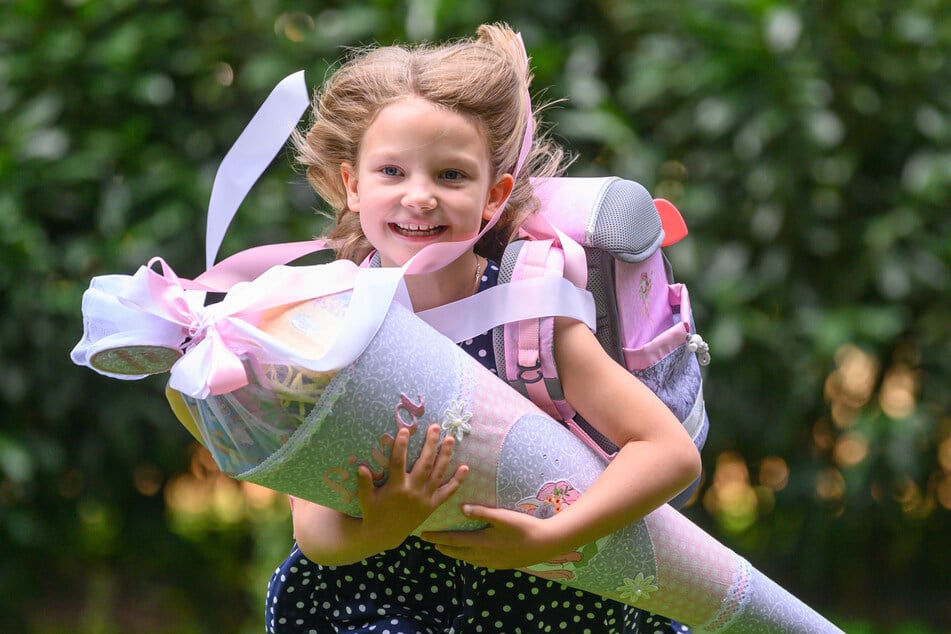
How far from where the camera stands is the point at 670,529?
2000 mm

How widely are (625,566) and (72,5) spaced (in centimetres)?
292

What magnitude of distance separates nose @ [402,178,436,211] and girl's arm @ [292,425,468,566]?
322mm

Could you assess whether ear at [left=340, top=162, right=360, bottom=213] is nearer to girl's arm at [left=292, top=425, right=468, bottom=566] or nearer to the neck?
the neck

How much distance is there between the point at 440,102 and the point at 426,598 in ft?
2.48

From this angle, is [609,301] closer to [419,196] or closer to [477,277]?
[477,277]

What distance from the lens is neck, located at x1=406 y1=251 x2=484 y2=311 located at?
78.0 inches

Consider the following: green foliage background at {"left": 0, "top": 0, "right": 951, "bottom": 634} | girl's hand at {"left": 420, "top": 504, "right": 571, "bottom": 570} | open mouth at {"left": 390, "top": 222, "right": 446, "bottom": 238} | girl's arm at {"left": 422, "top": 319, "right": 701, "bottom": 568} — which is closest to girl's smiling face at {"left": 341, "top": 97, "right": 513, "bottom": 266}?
open mouth at {"left": 390, "top": 222, "right": 446, "bottom": 238}

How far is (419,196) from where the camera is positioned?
1.86 m

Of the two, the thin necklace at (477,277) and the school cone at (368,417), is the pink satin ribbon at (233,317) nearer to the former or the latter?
the school cone at (368,417)

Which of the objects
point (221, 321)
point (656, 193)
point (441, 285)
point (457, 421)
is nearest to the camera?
point (221, 321)

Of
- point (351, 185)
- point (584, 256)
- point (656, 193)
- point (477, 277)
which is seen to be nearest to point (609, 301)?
point (584, 256)

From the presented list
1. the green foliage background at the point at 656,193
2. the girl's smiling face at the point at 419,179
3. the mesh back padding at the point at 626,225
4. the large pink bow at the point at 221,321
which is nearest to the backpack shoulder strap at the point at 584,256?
the mesh back padding at the point at 626,225

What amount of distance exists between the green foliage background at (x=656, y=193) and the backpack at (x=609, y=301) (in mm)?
1828

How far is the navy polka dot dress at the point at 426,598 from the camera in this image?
79.9 inches
